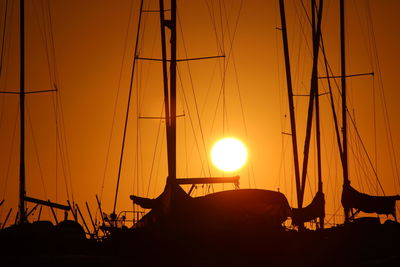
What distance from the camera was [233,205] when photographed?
31188mm

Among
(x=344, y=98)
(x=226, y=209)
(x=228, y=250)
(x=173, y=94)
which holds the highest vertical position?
(x=344, y=98)

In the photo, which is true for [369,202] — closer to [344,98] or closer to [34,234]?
[344,98]

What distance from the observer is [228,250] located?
30.5 m

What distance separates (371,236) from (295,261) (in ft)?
14.6

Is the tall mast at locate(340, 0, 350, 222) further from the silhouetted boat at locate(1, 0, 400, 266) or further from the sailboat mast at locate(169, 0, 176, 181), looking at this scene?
the sailboat mast at locate(169, 0, 176, 181)

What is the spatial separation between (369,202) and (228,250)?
9724 mm

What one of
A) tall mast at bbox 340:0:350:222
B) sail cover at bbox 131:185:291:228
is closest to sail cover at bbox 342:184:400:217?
tall mast at bbox 340:0:350:222

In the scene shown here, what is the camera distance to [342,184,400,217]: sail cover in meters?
37.8

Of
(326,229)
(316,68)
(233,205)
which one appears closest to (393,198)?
(326,229)

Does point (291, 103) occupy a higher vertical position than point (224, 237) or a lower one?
higher

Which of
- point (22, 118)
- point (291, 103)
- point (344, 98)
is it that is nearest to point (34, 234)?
point (22, 118)

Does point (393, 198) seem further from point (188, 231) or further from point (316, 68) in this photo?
point (188, 231)

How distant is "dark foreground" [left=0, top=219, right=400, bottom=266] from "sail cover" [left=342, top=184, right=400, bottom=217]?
11.5 feet

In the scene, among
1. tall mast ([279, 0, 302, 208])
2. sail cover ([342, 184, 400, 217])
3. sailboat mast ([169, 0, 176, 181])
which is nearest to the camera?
sailboat mast ([169, 0, 176, 181])
